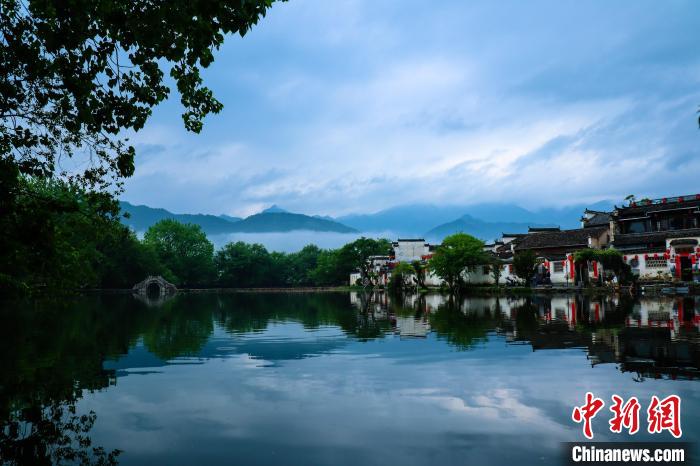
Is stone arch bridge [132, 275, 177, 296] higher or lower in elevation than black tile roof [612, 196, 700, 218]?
lower

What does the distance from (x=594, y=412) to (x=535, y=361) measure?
5009mm

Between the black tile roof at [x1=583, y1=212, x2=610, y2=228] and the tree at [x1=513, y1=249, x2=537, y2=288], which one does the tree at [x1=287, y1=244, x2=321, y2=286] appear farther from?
the tree at [x1=513, y1=249, x2=537, y2=288]

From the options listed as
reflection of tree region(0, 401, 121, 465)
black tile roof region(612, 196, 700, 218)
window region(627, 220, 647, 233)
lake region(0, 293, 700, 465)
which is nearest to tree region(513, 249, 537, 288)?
black tile roof region(612, 196, 700, 218)

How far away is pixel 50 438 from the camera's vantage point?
797 cm

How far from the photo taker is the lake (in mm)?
7289

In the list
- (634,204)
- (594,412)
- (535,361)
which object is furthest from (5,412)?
(634,204)

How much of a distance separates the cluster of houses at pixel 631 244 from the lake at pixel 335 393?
111ft

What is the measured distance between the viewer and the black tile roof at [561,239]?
59562 millimetres

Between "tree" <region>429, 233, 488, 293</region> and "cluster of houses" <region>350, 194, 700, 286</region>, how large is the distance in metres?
2.44

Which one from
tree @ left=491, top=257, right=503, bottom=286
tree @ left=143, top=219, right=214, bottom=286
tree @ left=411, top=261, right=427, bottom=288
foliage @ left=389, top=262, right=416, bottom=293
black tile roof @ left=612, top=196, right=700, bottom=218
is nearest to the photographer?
black tile roof @ left=612, top=196, right=700, bottom=218

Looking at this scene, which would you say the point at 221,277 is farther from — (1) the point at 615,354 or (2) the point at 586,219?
(1) the point at 615,354

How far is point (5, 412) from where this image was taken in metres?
9.32

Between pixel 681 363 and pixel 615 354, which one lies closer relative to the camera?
pixel 681 363

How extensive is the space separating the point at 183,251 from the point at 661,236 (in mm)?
100183
